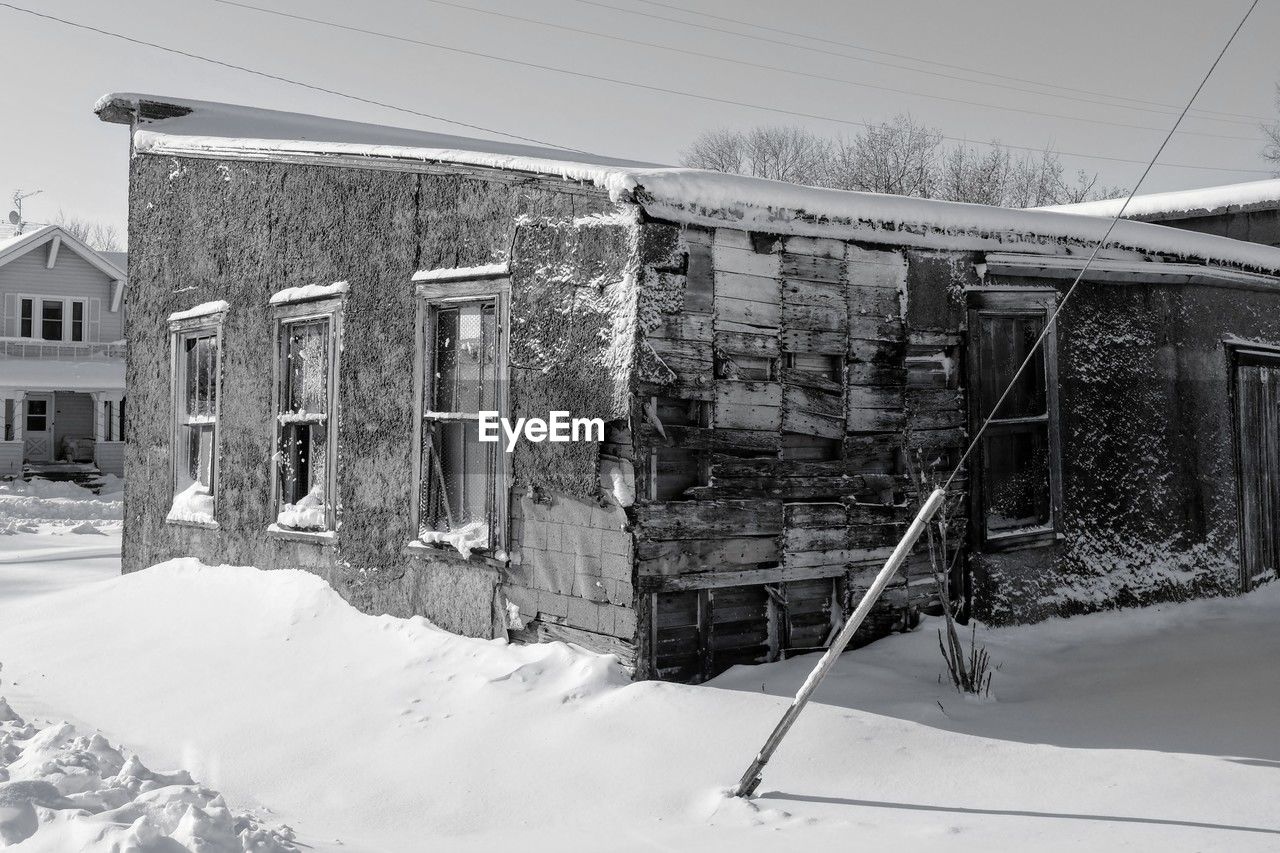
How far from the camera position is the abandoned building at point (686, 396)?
5.73 meters

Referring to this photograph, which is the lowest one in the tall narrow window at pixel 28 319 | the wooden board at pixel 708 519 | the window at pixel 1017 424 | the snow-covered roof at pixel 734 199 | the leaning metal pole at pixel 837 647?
the leaning metal pole at pixel 837 647

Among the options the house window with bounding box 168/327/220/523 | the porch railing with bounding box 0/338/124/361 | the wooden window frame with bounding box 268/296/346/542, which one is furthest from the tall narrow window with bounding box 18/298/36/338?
the wooden window frame with bounding box 268/296/346/542

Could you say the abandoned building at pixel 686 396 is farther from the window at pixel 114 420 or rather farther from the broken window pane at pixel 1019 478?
the window at pixel 114 420

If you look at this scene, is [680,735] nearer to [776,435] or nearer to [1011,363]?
[776,435]

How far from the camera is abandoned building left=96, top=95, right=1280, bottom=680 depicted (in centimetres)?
573

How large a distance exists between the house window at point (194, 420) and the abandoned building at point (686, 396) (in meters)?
0.03

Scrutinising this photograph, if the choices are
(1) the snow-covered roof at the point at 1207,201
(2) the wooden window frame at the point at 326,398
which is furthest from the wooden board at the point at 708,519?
(1) the snow-covered roof at the point at 1207,201

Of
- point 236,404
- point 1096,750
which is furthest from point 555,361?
point 236,404

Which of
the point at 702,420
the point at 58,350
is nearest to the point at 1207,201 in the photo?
the point at 702,420

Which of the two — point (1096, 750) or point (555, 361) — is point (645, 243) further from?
point (1096, 750)

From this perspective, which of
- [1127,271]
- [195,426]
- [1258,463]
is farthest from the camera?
[195,426]

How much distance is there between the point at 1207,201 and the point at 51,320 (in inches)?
1059

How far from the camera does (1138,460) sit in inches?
308

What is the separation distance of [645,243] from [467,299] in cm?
163
